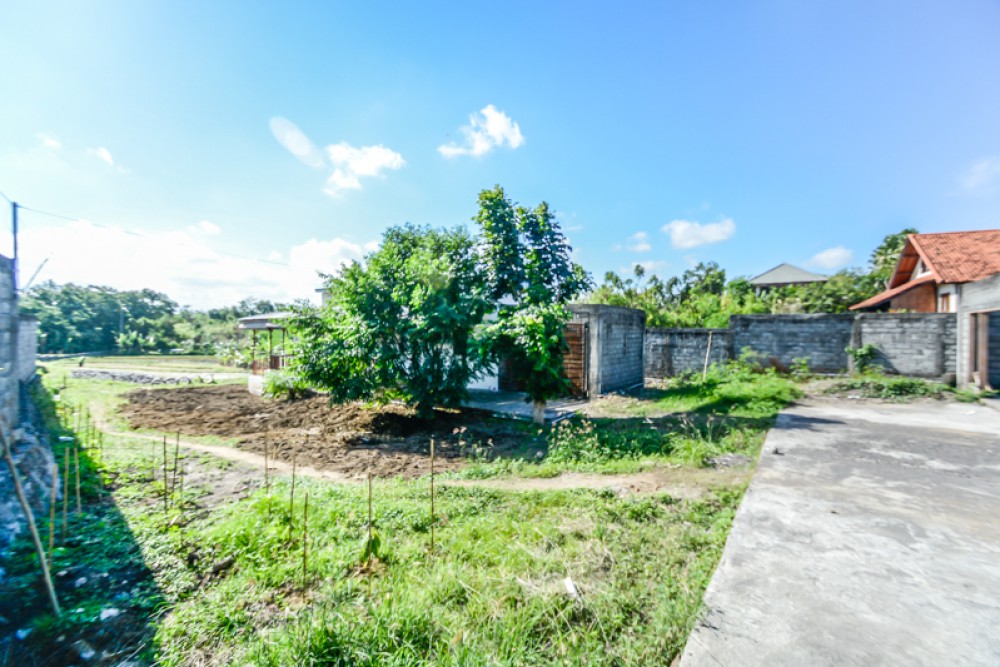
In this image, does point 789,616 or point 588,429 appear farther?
point 588,429

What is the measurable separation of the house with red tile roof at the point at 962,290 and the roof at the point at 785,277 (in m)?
13.9

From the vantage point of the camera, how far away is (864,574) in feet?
8.82

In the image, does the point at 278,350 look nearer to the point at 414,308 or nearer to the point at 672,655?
the point at 414,308

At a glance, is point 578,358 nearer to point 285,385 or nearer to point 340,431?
point 340,431

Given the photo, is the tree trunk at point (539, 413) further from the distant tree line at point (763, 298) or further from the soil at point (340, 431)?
the distant tree line at point (763, 298)

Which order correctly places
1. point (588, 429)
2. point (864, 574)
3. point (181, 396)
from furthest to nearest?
1. point (181, 396)
2. point (588, 429)
3. point (864, 574)

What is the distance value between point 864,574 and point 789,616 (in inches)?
33.6

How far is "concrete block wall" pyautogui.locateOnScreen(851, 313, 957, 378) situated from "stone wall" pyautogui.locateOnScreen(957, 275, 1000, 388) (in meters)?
0.34

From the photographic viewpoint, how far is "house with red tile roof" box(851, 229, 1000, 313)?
544 inches

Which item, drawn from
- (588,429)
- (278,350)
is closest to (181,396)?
(278,350)

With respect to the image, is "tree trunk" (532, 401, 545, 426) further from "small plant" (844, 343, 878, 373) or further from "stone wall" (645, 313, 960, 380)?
"small plant" (844, 343, 878, 373)

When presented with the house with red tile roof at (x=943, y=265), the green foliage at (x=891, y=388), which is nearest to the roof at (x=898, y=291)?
the house with red tile roof at (x=943, y=265)

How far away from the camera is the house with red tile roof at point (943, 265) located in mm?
13812

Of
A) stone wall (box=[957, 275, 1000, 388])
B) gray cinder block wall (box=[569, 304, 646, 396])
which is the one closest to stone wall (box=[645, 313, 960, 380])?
stone wall (box=[957, 275, 1000, 388])
